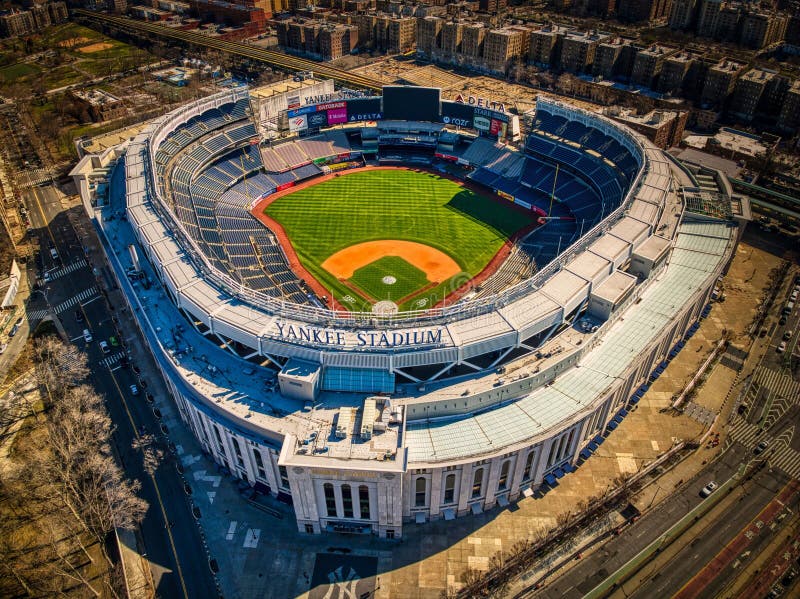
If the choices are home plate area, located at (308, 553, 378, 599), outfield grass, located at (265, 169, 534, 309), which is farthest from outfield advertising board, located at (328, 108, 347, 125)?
home plate area, located at (308, 553, 378, 599)

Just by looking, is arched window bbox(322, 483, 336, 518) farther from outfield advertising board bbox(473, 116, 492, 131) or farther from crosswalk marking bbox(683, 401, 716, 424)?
outfield advertising board bbox(473, 116, 492, 131)

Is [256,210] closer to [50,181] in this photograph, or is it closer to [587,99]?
[50,181]

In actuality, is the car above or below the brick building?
below

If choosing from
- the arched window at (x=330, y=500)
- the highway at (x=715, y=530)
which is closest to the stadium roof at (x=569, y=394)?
the arched window at (x=330, y=500)

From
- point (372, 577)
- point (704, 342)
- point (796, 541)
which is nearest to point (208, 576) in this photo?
point (372, 577)

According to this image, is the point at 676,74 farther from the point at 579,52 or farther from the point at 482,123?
the point at 482,123

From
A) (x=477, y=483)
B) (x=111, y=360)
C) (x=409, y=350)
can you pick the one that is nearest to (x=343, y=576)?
(x=477, y=483)

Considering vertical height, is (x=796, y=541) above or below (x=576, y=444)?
below
